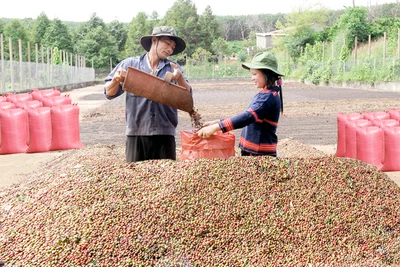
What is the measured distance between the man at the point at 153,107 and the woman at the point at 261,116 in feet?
1.02

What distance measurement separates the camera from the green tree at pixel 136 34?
270 ft

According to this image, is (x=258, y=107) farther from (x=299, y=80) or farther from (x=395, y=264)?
(x=299, y=80)

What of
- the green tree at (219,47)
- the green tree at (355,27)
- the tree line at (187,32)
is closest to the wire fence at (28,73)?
the tree line at (187,32)

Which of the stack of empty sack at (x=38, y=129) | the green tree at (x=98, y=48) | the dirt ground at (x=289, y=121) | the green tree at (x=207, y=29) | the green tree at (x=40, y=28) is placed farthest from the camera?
the green tree at (x=207, y=29)

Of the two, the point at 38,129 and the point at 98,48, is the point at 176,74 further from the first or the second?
the point at 98,48

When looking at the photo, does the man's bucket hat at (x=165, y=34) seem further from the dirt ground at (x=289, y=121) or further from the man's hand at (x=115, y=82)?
the dirt ground at (x=289, y=121)

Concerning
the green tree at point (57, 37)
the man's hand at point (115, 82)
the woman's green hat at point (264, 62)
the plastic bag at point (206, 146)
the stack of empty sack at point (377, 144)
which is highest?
the green tree at point (57, 37)

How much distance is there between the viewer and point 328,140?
1044cm

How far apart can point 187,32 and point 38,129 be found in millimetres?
78820

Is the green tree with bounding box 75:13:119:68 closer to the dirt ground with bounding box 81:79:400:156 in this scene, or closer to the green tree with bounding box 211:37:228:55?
the green tree with bounding box 211:37:228:55

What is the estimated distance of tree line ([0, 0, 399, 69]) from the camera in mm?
45641

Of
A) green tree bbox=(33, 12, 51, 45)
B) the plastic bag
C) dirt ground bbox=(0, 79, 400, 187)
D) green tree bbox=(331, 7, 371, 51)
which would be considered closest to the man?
the plastic bag

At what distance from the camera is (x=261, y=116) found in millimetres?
4328

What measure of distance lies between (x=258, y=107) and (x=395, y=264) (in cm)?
151
